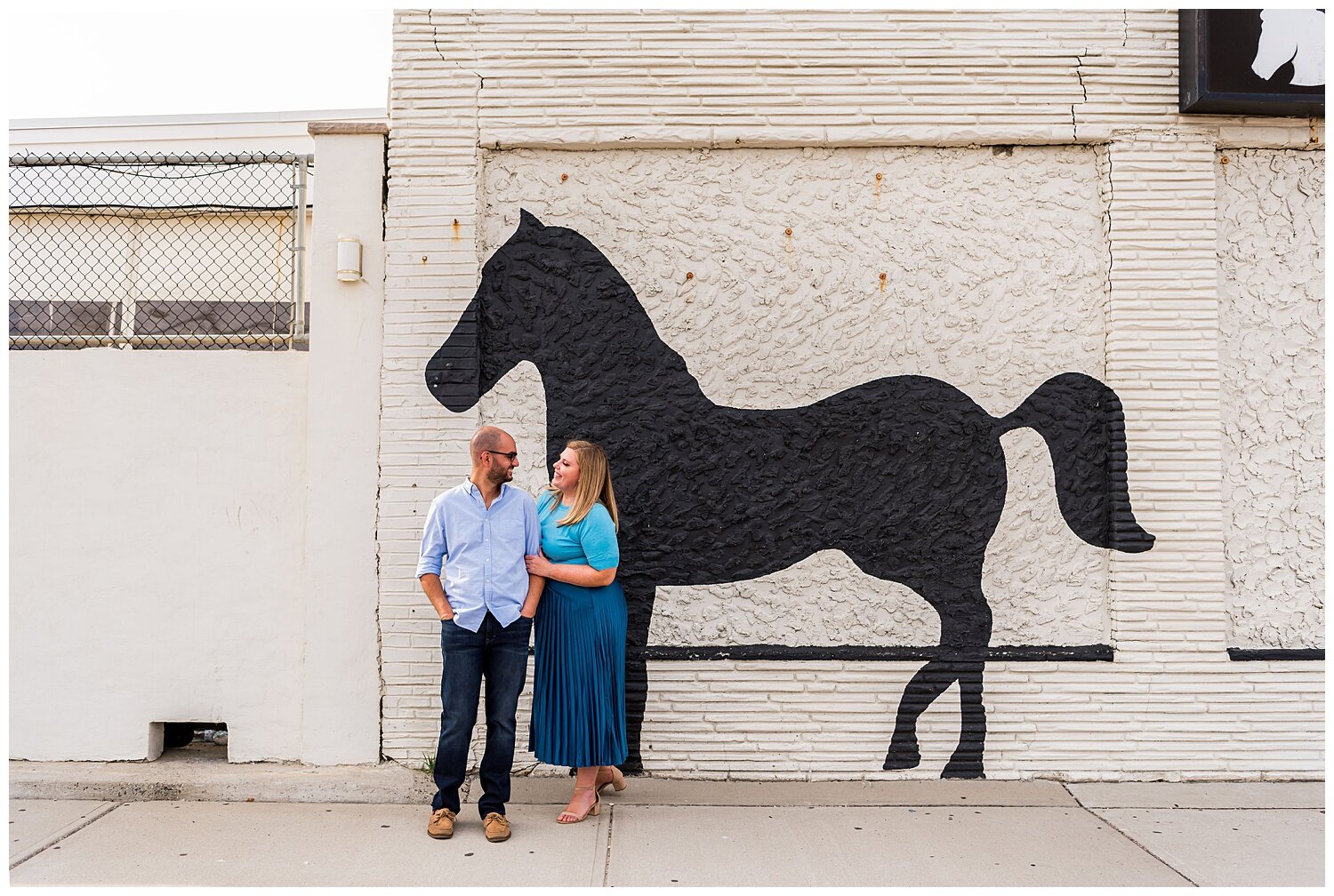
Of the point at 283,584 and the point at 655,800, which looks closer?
the point at 655,800

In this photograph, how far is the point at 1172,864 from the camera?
3.69m

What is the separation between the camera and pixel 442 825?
3930 mm

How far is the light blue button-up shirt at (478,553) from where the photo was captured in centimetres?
387

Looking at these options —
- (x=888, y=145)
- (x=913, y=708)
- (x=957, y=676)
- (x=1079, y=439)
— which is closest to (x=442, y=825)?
(x=913, y=708)

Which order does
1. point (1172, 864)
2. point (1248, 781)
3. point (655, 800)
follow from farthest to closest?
point (1248, 781)
point (655, 800)
point (1172, 864)

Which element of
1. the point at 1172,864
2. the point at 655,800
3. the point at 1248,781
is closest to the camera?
the point at 1172,864

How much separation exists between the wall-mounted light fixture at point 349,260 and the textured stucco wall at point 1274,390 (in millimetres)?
4282

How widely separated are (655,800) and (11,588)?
335 cm

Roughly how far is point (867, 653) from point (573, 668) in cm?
151

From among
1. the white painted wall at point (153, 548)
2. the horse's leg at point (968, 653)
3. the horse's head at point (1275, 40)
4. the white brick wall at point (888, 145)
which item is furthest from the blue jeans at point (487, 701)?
the horse's head at point (1275, 40)

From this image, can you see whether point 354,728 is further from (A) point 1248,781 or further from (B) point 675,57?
(A) point 1248,781

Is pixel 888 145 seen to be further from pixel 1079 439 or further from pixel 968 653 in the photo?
pixel 968 653

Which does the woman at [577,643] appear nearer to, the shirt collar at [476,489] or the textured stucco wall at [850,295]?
the shirt collar at [476,489]

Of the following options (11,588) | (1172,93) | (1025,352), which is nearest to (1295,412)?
(1025,352)
